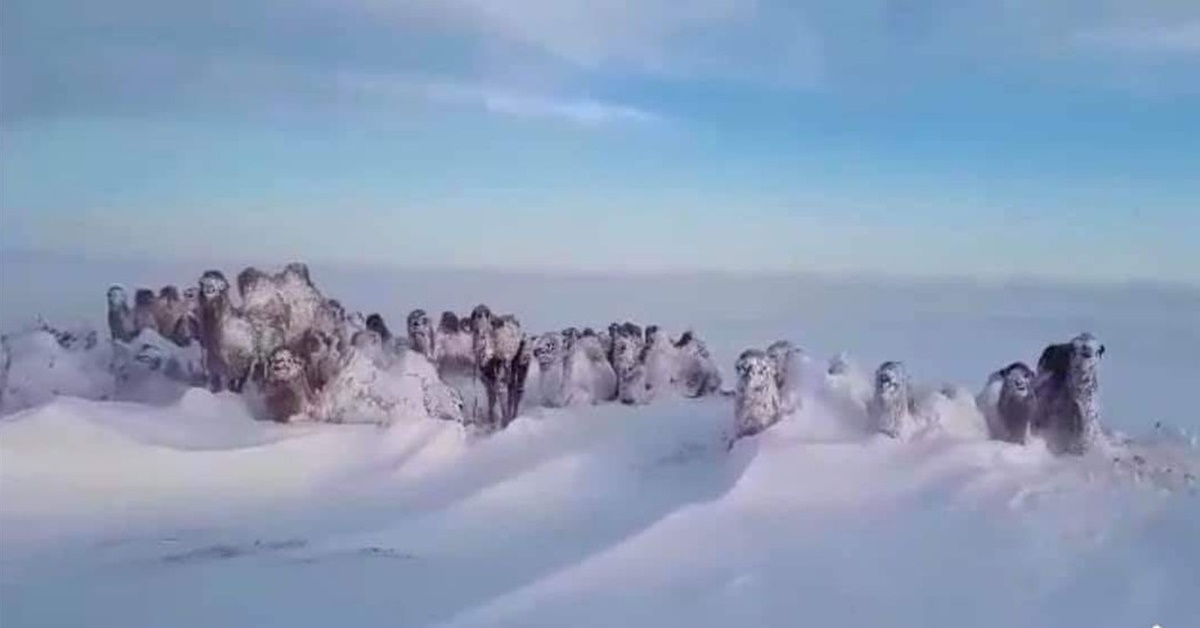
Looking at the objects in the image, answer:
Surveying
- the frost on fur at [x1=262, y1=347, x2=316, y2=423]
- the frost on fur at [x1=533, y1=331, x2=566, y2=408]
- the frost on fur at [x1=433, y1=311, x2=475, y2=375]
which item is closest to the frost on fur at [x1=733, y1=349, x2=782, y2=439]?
the frost on fur at [x1=533, y1=331, x2=566, y2=408]

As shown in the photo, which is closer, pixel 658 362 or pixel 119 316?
pixel 658 362

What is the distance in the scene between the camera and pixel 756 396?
1.90 metres

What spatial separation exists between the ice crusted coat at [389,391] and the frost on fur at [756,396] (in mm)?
389

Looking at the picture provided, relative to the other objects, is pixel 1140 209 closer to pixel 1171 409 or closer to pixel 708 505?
pixel 1171 409

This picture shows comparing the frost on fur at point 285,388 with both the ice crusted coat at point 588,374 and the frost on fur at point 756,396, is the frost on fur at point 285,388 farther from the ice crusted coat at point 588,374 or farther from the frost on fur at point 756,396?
the frost on fur at point 756,396

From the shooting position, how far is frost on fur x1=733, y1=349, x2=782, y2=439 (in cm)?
189

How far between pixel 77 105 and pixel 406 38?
0.50 m

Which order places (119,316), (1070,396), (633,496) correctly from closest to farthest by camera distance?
(1070,396), (633,496), (119,316)

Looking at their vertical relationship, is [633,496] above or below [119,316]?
below

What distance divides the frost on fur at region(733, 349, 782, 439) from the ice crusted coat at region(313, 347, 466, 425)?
39 centimetres

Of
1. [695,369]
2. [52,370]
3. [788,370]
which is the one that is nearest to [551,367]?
[695,369]

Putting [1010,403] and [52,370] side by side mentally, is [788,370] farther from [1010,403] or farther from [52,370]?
[52,370]

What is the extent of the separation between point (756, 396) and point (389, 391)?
0.51 m

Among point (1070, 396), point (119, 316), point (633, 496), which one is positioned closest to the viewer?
point (1070, 396)
